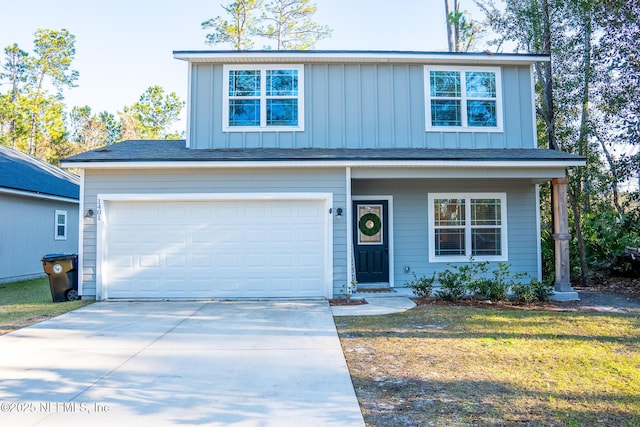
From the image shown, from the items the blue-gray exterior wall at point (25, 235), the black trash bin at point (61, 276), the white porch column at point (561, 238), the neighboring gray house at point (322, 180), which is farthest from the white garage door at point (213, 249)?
the blue-gray exterior wall at point (25, 235)

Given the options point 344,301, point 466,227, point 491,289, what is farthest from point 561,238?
point 344,301

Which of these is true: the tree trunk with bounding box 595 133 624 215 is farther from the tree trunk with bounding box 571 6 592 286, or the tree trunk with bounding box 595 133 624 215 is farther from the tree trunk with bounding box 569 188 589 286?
the tree trunk with bounding box 569 188 589 286

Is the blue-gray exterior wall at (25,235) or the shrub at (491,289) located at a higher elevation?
the blue-gray exterior wall at (25,235)

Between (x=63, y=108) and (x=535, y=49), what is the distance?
3065cm

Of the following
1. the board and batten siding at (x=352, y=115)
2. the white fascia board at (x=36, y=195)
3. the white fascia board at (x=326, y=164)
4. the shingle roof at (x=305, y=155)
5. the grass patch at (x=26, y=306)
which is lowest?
the grass patch at (x=26, y=306)

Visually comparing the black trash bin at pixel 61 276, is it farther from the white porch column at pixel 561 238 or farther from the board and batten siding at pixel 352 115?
the white porch column at pixel 561 238

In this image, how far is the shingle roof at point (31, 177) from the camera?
12125 millimetres

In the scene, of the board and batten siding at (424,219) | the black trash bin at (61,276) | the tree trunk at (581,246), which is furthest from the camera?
the tree trunk at (581,246)

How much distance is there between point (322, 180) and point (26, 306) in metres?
6.18

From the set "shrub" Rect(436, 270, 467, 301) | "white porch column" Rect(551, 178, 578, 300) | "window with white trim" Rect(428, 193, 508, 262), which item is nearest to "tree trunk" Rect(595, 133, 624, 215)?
"white porch column" Rect(551, 178, 578, 300)

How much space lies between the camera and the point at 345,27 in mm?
20422

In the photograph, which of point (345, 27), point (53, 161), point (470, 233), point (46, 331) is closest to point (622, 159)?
point (470, 233)

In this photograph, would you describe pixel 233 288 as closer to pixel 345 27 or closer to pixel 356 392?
pixel 356 392

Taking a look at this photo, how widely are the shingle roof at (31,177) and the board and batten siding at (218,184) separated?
516 centimetres
